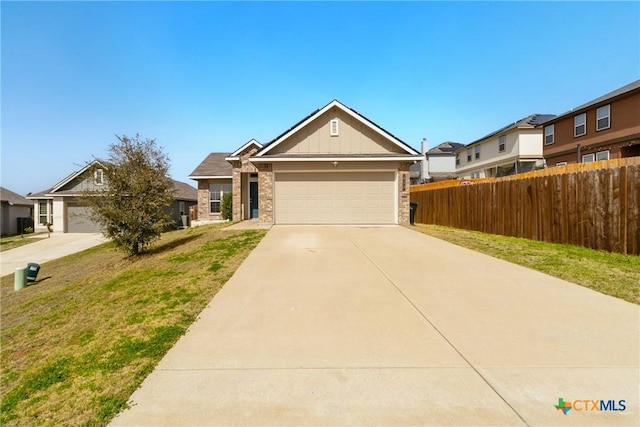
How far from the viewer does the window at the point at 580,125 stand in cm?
2128

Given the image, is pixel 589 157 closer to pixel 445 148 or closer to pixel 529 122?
pixel 529 122

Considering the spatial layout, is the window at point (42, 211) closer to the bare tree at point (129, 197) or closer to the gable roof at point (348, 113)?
the bare tree at point (129, 197)

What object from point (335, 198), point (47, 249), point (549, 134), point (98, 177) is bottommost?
point (47, 249)

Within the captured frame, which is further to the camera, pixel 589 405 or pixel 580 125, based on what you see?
pixel 580 125

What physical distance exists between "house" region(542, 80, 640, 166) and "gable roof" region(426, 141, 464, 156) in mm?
17381

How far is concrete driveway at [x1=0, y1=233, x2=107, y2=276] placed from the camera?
15.6 m

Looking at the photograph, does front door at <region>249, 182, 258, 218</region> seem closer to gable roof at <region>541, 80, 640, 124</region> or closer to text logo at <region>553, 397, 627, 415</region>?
text logo at <region>553, 397, 627, 415</region>

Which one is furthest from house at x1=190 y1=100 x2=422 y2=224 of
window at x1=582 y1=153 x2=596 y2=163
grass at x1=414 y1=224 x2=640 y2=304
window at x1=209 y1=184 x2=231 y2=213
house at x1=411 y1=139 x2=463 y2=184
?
house at x1=411 y1=139 x2=463 y2=184

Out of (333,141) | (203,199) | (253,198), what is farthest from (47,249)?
(333,141)

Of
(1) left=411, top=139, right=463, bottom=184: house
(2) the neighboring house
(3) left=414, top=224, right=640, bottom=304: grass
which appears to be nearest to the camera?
(3) left=414, top=224, right=640, bottom=304: grass

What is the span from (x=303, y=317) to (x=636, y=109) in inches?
921

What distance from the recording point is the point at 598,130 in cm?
2011

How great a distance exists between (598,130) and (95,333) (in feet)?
88.9

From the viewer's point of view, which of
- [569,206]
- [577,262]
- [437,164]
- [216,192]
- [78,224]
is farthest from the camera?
[437,164]
